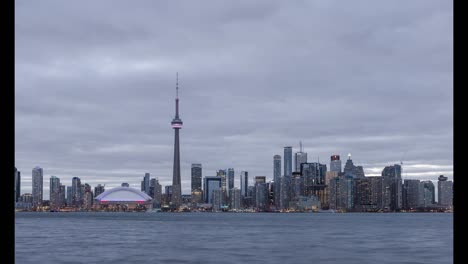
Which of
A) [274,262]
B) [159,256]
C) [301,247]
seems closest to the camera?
[274,262]

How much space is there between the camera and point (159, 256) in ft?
234
